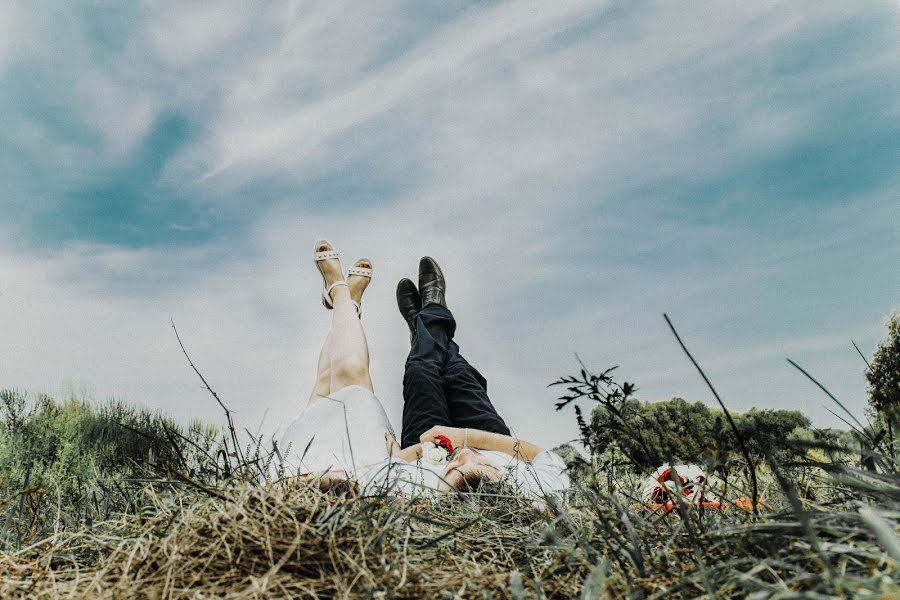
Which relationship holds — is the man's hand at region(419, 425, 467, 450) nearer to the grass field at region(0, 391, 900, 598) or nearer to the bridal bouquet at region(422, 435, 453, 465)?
the bridal bouquet at region(422, 435, 453, 465)

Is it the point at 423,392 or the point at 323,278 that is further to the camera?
the point at 323,278

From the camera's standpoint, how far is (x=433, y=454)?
3.48 m

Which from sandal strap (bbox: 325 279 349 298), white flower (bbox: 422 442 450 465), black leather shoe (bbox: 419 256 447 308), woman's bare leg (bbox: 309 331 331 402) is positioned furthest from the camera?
black leather shoe (bbox: 419 256 447 308)

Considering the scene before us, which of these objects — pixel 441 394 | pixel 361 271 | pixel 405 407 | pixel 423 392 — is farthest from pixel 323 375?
pixel 361 271

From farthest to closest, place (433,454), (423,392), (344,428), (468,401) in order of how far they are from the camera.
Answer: (468,401) < (423,392) < (344,428) < (433,454)

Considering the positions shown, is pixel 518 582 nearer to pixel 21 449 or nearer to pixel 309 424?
pixel 309 424

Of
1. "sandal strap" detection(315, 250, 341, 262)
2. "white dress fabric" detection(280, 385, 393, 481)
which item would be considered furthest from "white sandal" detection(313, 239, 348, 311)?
"white dress fabric" detection(280, 385, 393, 481)

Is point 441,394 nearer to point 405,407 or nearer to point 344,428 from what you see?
point 405,407

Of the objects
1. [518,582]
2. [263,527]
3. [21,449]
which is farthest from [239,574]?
[21,449]

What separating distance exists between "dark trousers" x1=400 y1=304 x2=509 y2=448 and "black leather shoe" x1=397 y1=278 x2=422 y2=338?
1.20 meters

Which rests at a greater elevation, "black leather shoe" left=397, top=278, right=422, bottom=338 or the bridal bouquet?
"black leather shoe" left=397, top=278, right=422, bottom=338

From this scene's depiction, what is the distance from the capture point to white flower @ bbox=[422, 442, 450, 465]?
134 inches

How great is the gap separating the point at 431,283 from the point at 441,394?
1887mm

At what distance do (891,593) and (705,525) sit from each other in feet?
1.70
